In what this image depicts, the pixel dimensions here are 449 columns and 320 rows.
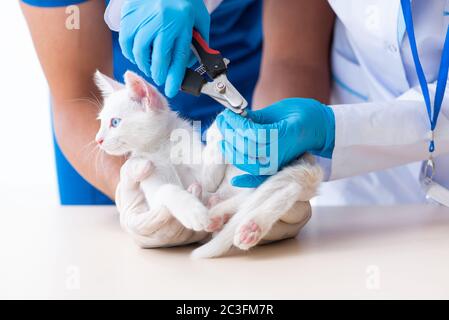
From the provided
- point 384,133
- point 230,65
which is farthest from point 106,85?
point 230,65

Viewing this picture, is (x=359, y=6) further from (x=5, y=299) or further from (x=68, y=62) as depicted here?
(x=5, y=299)

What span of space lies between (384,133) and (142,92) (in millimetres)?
445

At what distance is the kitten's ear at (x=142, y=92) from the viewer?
3.21 feet

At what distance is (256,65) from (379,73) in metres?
0.37

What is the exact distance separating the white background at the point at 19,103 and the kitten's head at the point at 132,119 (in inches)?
40.9

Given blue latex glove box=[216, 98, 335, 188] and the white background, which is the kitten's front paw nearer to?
blue latex glove box=[216, 98, 335, 188]

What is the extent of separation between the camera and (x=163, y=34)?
0.98 m

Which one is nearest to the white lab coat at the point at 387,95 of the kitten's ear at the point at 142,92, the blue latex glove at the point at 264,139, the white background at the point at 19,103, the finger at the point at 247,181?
the blue latex glove at the point at 264,139

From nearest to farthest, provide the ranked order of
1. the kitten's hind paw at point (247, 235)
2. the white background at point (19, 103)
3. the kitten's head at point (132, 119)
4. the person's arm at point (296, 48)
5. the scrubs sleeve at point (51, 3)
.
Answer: the kitten's hind paw at point (247, 235)
the kitten's head at point (132, 119)
the scrubs sleeve at point (51, 3)
the person's arm at point (296, 48)
the white background at point (19, 103)

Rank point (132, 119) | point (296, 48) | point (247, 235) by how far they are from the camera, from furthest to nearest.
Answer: point (296, 48) < point (132, 119) < point (247, 235)

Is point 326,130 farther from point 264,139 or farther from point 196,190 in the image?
point 196,190

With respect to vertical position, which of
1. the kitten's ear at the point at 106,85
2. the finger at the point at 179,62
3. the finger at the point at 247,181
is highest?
the finger at the point at 179,62

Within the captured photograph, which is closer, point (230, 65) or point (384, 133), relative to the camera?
point (384, 133)

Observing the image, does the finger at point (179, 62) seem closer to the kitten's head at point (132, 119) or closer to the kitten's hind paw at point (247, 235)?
the kitten's head at point (132, 119)
